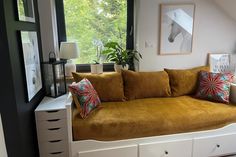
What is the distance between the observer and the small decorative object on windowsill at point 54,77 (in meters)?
2.30

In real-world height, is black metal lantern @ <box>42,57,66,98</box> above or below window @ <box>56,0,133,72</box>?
below

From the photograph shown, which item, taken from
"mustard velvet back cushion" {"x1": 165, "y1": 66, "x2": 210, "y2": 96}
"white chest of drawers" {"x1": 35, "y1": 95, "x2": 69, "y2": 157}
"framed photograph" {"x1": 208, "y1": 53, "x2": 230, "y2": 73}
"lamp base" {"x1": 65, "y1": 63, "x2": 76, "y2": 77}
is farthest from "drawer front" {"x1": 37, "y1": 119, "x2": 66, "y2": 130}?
"framed photograph" {"x1": 208, "y1": 53, "x2": 230, "y2": 73}

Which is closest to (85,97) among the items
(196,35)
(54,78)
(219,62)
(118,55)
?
(54,78)

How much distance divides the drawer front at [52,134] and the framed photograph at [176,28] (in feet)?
5.66

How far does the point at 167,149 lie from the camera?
2.00 metres

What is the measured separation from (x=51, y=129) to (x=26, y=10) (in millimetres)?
1240

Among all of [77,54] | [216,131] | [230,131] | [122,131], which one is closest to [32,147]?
[122,131]

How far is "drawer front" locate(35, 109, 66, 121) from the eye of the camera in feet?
6.50

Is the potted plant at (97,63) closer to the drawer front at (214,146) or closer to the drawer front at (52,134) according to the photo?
the drawer front at (52,134)

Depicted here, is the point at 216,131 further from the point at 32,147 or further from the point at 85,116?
the point at 32,147

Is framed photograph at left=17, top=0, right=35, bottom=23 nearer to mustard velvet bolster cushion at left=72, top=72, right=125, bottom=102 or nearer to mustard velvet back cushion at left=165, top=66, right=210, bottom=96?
mustard velvet bolster cushion at left=72, top=72, right=125, bottom=102

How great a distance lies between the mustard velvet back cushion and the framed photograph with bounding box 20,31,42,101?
5.55 ft

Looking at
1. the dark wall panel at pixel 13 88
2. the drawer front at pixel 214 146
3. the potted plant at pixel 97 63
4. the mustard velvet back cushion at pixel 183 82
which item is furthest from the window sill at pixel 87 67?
the drawer front at pixel 214 146

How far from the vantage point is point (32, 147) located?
192 centimetres
